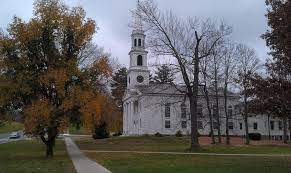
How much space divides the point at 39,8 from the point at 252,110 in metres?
17.9

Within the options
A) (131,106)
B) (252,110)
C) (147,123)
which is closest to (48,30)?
(252,110)

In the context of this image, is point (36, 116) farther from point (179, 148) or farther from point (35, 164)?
point (179, 148)

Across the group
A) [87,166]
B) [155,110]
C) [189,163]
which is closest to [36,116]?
[87,166]

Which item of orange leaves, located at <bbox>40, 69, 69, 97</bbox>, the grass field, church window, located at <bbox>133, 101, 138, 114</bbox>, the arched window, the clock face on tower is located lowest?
the grass field

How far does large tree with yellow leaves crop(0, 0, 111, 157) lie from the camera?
30453mm

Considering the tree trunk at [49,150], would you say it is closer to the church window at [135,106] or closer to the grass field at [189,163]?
the grass field at [189,163]

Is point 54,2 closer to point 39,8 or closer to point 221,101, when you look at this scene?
point 39,8

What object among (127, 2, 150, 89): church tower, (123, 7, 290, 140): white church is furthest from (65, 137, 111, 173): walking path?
(127, 2, 150, 89): church tower

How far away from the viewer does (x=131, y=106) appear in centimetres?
8825

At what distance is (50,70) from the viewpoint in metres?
30.8

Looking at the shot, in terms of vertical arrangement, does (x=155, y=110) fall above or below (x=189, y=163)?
above

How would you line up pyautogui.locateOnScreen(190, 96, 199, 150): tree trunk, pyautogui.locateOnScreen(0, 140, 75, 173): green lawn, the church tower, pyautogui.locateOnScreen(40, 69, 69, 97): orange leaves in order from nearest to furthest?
pyautogui.locateOnScreen(0, 140, 75, 173): green lawn, pyautogui.locateOnScreen(40, 69, 69, 97): orange leaves, pyautogui.locateOnScreen(190, 96, 199, 150): tree trunk, the church tower

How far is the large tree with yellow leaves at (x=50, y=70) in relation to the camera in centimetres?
3045

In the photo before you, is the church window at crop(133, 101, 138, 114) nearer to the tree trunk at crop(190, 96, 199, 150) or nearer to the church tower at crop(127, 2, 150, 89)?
the church tower at crop(127, 2, 150, 89)
